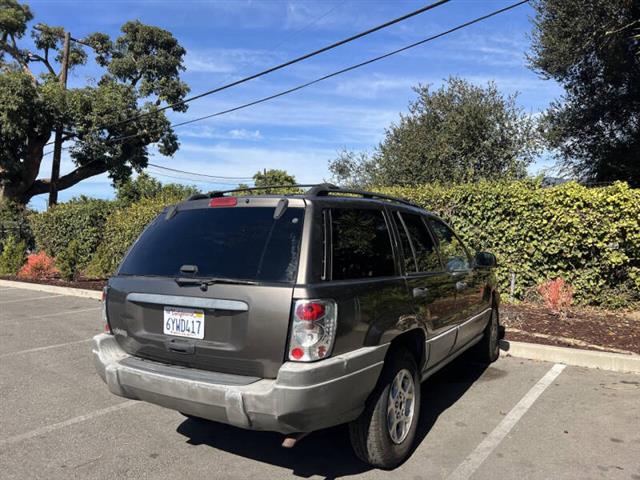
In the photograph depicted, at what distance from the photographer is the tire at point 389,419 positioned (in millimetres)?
3246

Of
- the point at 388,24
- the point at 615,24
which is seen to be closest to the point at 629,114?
the point at 615,24

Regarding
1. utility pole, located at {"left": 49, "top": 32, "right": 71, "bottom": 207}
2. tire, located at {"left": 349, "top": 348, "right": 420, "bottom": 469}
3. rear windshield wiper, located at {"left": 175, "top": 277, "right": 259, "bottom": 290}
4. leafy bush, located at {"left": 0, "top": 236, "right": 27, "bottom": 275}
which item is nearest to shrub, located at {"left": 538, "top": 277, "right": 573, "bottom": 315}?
tire, located at {"left": 349, "top": 348, "right": 420, "bottom": 469}

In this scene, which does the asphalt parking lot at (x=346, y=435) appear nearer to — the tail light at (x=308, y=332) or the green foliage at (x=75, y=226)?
the tail light at (x=308, y=332)

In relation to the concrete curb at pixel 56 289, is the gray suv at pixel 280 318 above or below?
above

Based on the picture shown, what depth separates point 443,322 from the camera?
4.21m

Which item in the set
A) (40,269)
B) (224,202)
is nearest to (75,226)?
(40,269)

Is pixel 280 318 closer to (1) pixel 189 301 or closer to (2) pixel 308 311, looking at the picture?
(2) pixel 308 311

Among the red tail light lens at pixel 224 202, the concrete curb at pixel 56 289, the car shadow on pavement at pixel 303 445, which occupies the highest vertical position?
the red tail light lens at pixel 224 202

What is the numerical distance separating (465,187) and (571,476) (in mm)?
6833

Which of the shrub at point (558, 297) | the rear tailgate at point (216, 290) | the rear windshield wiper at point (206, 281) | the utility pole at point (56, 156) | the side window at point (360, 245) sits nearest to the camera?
the rear tailgate at point (216, 290)

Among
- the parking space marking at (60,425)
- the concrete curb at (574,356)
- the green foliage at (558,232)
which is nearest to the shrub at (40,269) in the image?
the green foliage at (558,232)

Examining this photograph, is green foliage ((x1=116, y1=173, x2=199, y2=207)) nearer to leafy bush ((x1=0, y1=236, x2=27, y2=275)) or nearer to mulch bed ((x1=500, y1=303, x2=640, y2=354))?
leafy bush ((x1=0, y1=236, x2=27, y2=275))

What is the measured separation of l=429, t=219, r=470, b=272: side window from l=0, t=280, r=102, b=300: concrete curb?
989cm

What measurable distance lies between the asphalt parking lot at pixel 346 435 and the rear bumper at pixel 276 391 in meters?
0.70
